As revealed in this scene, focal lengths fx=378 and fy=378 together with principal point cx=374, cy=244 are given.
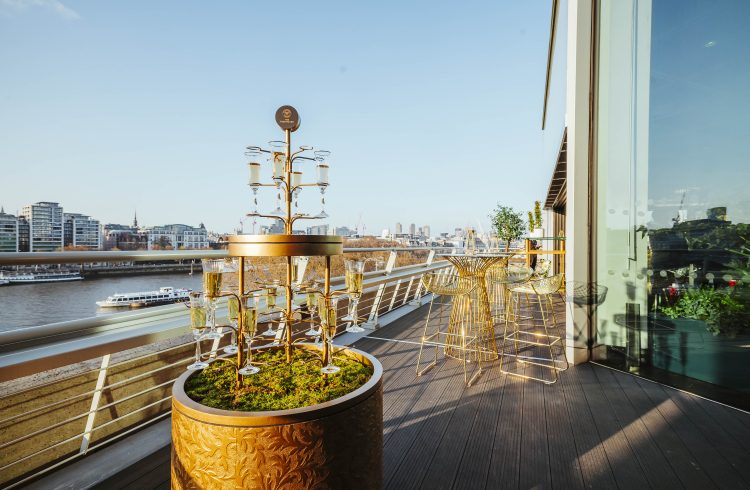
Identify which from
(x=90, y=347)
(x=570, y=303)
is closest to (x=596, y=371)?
(x=570, y=303)

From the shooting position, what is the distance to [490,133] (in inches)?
575

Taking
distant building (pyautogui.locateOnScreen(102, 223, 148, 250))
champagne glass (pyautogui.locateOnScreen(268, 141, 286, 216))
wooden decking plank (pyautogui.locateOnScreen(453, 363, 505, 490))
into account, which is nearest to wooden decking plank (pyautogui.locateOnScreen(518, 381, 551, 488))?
wooden decking plank (pyautogui.locateOnScreen(453, 363, 505, 490))

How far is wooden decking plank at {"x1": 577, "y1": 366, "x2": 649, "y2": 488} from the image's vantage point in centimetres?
175

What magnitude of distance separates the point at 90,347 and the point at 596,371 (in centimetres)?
362

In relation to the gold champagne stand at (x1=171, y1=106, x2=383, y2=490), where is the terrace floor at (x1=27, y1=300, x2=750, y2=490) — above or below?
below

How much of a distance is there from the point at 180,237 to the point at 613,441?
3330mm

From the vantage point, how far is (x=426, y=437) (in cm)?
210

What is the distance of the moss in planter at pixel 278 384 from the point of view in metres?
1.16

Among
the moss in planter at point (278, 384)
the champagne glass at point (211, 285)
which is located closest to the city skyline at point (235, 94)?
the moss in planter at point (278, 384)

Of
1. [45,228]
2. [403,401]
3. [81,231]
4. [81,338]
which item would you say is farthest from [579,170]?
[81,231]

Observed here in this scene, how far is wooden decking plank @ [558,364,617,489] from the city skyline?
3.32 metres

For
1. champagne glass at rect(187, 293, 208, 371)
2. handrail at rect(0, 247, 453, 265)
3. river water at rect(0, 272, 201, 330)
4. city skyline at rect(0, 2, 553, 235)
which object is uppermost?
city skyline at rect(0, 2, 553, 235)

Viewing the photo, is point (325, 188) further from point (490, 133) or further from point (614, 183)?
point (490, 133)

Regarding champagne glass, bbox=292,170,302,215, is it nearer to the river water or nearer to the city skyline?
the river water
